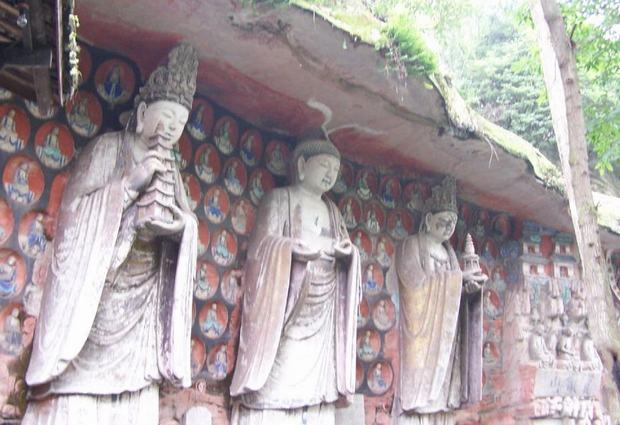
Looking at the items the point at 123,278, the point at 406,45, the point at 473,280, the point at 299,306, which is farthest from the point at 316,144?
the point at 123,278

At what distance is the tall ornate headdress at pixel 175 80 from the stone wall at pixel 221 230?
0.34 meters

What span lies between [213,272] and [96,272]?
129 centimetres

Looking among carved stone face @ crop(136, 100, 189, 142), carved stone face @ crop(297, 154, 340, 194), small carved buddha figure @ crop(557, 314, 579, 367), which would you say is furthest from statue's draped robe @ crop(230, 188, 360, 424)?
small carved buddha figure @ crop(557, 314, 579, 367)

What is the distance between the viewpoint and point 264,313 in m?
5.46

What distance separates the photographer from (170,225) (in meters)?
4.69

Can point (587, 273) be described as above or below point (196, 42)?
below

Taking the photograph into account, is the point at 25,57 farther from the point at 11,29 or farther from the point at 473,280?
the point at 473,280

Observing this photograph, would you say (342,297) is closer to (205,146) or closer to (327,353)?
(327,353)

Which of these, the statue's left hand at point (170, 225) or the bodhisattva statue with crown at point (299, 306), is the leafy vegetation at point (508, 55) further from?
the statue's left hand at point (170, 225)

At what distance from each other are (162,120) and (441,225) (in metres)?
2.85

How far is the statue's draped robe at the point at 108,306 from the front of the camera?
4.32 meters

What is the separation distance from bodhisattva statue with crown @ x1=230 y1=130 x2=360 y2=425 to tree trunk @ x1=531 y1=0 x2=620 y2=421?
2.02 meters

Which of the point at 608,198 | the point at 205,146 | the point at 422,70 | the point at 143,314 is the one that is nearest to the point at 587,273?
the point at 422,70

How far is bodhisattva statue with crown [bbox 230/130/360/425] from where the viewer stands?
5.39m
